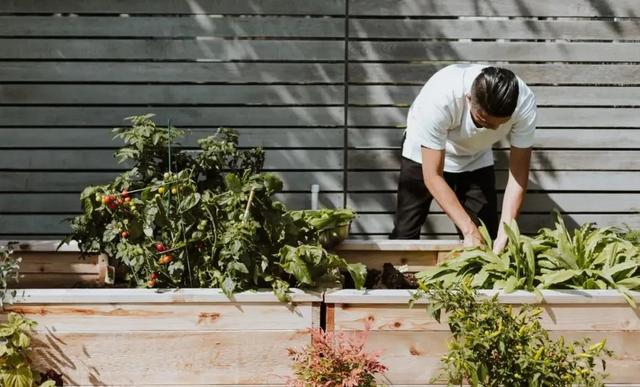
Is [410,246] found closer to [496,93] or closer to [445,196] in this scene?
[445,196]

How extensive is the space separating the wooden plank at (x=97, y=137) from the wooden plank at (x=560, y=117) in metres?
0.40

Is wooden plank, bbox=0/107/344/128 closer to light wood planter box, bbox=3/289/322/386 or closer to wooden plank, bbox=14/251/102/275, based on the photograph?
wooden plank, bbox=14/251/102/275

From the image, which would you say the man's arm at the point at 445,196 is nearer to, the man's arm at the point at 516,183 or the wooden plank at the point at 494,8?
the man's arm at the point at 516,183

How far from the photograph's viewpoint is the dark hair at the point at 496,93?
11.7ft

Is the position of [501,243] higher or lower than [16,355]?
higher

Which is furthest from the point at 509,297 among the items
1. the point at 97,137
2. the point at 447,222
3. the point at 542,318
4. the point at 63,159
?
the point at 63,159

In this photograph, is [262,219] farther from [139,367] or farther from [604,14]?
[604,14]

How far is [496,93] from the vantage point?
11.7ft

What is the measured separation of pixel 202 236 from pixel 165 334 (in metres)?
0.46

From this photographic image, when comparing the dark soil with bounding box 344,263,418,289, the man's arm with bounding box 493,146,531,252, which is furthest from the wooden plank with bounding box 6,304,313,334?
the man's arm with bounding box 493,146,531,252

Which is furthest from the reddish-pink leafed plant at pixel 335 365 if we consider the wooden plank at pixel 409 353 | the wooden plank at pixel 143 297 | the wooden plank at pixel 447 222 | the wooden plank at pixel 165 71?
the wooden plank at pixel 165 71

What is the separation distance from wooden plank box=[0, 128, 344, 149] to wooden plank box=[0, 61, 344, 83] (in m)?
0.34

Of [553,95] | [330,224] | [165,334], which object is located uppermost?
[553,95]

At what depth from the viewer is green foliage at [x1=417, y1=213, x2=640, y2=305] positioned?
3469 millimetres
